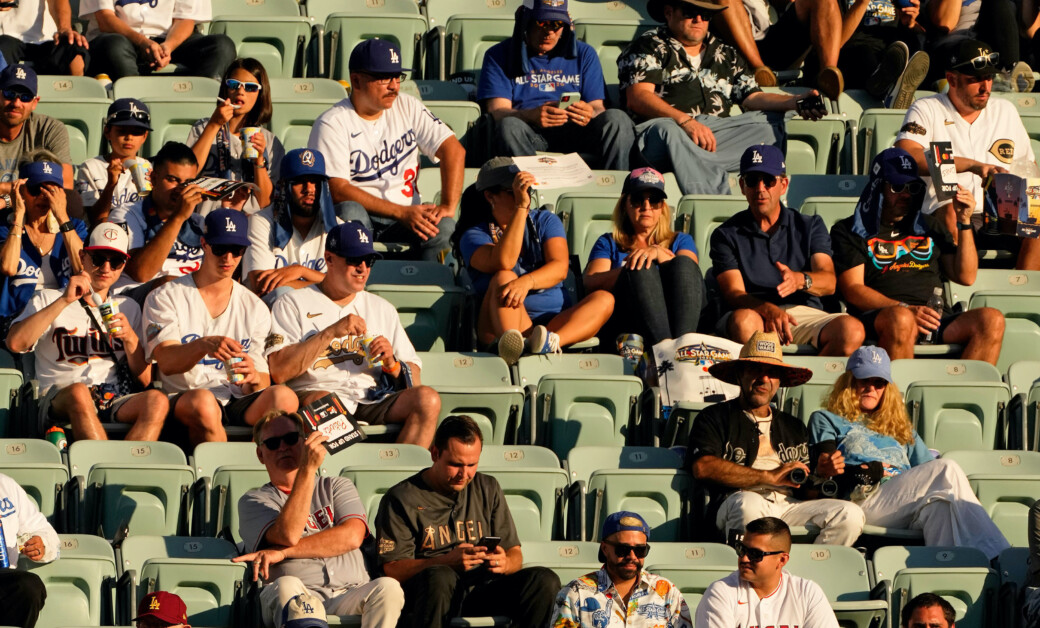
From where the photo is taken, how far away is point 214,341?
8.32 metres

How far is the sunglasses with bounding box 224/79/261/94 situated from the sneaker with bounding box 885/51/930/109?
374 centimetres

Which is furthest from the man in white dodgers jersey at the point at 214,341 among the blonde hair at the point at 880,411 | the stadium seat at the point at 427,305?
the blonde hair at the point at 880,411

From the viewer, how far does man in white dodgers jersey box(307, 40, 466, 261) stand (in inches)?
389

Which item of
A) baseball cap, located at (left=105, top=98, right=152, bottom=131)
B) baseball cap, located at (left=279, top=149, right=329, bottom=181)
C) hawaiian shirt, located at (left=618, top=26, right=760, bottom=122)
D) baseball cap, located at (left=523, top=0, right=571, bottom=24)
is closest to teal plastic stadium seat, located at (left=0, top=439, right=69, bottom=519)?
baseball cap, located at (left=279, top=149, right=329, bottom=181)

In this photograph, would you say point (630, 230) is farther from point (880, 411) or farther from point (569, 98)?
point (880, 411)

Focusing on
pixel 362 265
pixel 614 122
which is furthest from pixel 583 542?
pixel 614 122

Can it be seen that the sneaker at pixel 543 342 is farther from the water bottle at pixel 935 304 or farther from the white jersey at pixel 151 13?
the white jersey at pixel 151 13

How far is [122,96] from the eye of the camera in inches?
421

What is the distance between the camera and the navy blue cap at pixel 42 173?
8994 mm

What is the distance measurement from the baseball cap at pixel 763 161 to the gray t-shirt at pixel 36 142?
10.9ft

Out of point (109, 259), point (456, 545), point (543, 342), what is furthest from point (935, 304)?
point (109, 259)

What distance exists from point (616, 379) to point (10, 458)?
2.60 metres

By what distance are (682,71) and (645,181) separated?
1.66m

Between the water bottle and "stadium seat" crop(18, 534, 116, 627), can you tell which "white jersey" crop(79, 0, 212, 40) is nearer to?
the water bottle
